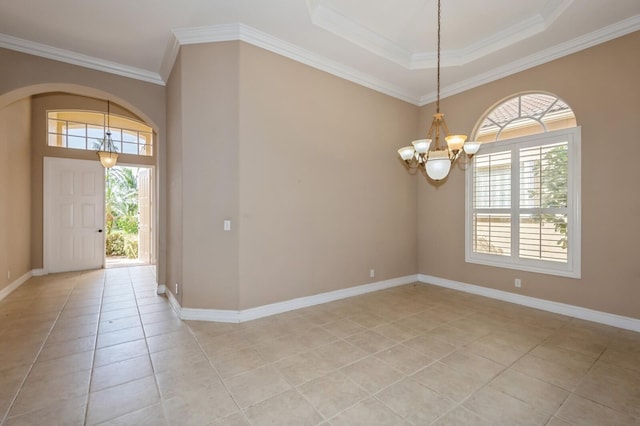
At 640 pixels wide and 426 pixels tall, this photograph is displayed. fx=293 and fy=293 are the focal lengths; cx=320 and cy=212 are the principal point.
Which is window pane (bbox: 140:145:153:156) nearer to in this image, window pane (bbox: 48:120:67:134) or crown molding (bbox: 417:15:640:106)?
window pane (bbox: 48:120:67:134)

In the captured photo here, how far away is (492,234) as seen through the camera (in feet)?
15.0

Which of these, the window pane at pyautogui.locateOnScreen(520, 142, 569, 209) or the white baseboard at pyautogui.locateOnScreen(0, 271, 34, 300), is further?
the white baseboard at pyautogui.locateOnScreen(0, 271, 34, 300)

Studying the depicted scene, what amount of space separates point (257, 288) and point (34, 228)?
519 centimetres

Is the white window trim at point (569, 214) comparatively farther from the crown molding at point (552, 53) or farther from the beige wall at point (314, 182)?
the beige wall at point (314, 182)

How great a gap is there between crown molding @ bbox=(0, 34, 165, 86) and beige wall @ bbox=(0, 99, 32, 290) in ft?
4.47

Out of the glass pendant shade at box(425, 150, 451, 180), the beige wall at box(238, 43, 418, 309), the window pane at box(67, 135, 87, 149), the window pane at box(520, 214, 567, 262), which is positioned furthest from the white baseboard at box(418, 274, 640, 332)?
the window pane at box(67, 135, 87, 149)

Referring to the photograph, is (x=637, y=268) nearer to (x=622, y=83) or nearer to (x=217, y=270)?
(x=622, y=83)

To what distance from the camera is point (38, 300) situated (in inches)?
165

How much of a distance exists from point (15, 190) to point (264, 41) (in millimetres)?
4882

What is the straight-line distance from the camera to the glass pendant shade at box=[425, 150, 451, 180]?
2.65 m

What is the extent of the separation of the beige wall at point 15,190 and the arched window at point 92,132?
51 centimetres

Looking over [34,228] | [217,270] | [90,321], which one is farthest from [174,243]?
[34,228]

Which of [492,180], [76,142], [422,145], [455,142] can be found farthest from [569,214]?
[76,142]

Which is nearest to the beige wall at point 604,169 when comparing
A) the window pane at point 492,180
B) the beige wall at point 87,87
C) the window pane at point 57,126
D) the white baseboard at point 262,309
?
the window pane at point 492,180
